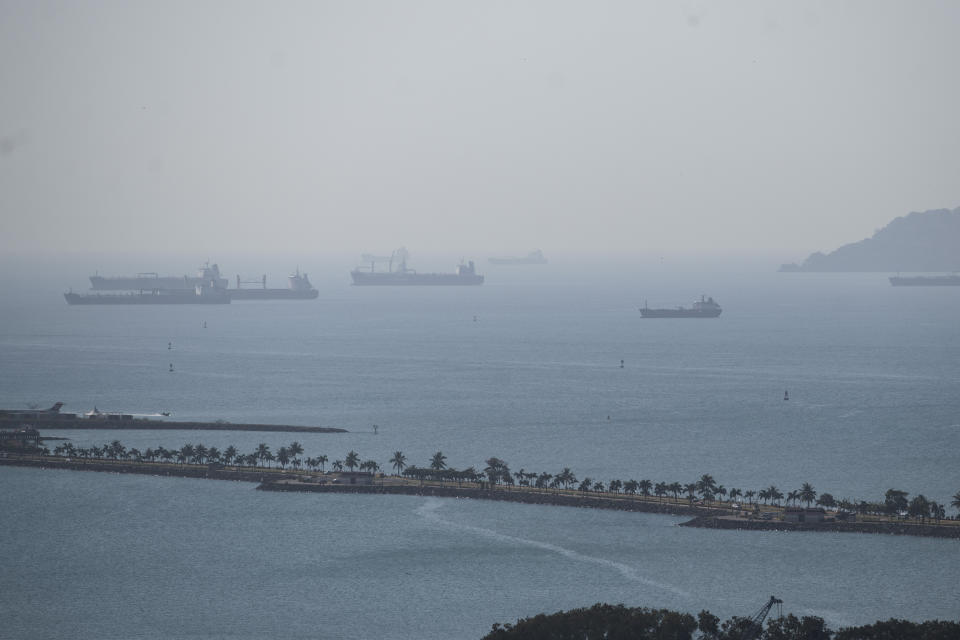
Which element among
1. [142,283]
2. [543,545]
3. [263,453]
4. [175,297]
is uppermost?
[142,283]

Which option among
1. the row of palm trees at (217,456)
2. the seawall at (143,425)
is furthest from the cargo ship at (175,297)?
the row of palm trees at (217,456)

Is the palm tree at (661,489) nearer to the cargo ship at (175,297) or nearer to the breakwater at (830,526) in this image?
the breakwater at (830,526)

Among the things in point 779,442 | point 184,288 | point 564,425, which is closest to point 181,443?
point 564,425

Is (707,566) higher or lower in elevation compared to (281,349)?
lower

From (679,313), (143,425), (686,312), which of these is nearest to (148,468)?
(143,425)

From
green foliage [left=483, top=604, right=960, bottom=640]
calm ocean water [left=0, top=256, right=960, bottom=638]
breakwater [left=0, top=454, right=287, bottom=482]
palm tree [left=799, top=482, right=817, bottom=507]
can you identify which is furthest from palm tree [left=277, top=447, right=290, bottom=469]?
green foliage [left=483, top=604, right=960, bottom=640]

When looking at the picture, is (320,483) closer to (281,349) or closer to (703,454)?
(703,454)

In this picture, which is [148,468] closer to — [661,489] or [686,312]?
[661,489]
